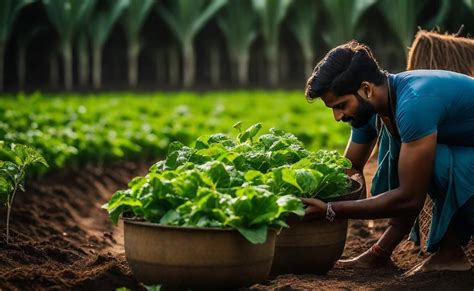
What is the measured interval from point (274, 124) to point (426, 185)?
619 cm

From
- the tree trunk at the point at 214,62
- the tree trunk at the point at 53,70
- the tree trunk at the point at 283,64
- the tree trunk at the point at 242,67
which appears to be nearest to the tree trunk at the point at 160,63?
the tree trunk at the point at 214,62

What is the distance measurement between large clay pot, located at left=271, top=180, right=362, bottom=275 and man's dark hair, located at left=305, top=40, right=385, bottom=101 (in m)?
0.50

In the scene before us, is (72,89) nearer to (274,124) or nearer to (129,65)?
(129,65)

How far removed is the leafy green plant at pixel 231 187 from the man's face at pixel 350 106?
227 millimetres

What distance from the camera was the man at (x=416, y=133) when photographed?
12.1 feet

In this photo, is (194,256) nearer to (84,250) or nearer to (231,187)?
(231,187)

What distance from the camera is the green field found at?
7.74 meters

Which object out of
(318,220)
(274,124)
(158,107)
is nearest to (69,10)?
(158,107)

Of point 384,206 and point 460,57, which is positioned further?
point 460,57

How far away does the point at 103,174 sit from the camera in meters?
7.95

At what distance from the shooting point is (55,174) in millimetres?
7504

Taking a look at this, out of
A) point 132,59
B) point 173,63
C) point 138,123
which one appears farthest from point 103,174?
point 173,63

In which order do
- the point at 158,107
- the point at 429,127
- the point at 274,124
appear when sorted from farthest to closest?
1. the point at 158,107
2. the point at 274,124
3. the point at 429,127

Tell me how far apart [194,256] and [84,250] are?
1836mm
